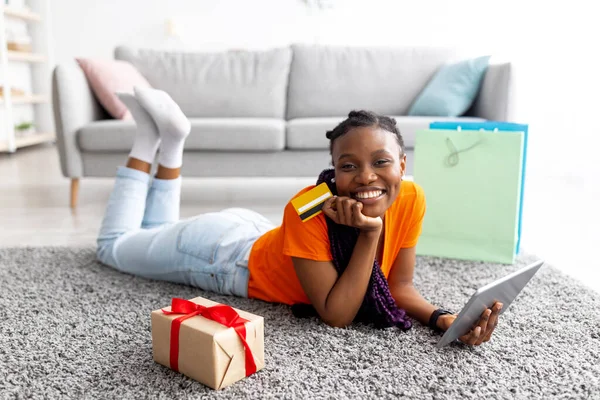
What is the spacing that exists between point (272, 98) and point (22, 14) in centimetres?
290

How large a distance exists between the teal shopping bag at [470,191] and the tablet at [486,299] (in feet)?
2.21

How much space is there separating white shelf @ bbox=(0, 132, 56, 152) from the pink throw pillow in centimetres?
192

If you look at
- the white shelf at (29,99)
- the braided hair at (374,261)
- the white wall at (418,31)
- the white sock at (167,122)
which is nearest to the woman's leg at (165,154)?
the white sock at (167,122)

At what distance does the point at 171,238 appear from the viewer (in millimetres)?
1575

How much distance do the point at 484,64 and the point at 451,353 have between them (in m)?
2.14

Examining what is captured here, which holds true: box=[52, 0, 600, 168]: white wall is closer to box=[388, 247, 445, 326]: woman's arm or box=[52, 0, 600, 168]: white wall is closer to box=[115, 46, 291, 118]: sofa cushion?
box=[115, 46, 291, 118]: sofa cushion

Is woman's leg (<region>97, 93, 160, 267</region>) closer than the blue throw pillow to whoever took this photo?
Yes

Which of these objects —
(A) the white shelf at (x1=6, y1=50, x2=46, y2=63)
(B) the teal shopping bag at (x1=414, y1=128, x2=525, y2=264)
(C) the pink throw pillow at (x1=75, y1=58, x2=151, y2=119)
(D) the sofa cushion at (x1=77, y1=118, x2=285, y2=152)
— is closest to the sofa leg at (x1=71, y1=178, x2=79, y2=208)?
(D) the sofa cushion at (x1=77, y1=118, x2=285, y2=152)

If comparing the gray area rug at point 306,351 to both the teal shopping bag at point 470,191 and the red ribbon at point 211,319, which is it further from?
the teal shopping bag at point 470,191

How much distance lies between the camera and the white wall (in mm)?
4078

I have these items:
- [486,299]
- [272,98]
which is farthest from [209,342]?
[272,98]

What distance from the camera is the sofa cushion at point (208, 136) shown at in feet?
8.75

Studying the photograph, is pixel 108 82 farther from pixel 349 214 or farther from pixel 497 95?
pixel 349 214

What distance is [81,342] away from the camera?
1.24m
